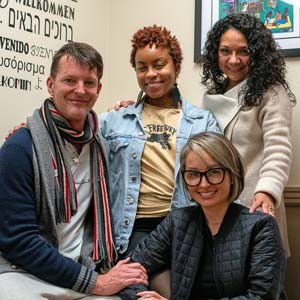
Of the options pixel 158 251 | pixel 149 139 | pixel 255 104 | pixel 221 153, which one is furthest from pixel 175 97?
pixel 158 251

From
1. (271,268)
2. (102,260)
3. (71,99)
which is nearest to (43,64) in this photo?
(71,99)

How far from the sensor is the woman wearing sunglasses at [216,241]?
1.51 m

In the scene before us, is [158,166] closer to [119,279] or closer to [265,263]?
[119,279]

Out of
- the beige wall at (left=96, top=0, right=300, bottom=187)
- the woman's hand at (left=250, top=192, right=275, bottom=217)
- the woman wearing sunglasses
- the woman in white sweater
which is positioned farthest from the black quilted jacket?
the beige wall at (left=96, top=0, right=300, bottom=187)

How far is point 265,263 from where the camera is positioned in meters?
1.49

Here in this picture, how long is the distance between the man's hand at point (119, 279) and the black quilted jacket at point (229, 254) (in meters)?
0.03

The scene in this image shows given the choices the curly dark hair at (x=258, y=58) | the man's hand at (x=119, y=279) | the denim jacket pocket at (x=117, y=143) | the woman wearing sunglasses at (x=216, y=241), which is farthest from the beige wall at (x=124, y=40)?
the man's hand at (x=119, y=279)

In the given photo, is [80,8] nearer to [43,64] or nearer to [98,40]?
[98,40]

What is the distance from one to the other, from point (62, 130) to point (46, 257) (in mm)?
439

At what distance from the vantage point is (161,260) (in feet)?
5.60

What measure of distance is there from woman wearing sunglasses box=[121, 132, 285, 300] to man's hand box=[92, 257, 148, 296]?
0.03 m

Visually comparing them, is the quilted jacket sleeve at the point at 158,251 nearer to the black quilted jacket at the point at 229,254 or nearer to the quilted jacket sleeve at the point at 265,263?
the black quilted jacket at the point at 229,254

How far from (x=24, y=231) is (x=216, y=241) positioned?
0.60m

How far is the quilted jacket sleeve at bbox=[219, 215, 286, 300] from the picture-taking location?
58.4 inches
